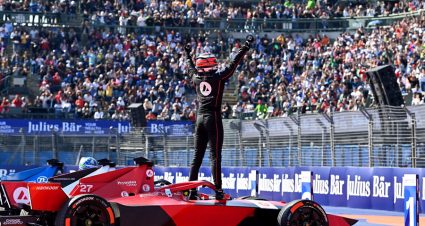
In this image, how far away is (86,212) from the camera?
40.0 feet

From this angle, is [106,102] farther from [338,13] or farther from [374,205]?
[374,205]

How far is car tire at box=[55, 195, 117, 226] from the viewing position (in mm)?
12078

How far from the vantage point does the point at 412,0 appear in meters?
44.7

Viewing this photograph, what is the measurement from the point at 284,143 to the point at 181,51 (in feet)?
66.6

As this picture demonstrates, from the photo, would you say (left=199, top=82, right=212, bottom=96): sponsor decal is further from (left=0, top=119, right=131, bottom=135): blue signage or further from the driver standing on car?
(left=0, top=119, right=131, bottom=135): blue signage

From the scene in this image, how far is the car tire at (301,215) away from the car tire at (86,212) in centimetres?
211

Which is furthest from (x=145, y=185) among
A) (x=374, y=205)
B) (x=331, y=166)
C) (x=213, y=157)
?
(x=331, y=166)

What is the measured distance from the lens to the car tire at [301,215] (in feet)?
42.4

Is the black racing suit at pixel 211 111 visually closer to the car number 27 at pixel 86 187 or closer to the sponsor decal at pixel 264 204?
the sponsor decal at pixel 264 204

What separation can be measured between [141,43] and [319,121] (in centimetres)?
2207

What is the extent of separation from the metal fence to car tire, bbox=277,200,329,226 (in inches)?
297

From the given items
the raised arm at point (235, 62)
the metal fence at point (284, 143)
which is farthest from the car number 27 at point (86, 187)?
the metal fence at point (284, 143)

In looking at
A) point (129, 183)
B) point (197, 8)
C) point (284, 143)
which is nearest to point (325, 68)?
point (197, 8)

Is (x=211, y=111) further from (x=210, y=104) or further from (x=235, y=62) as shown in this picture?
(x=235, y=62)
